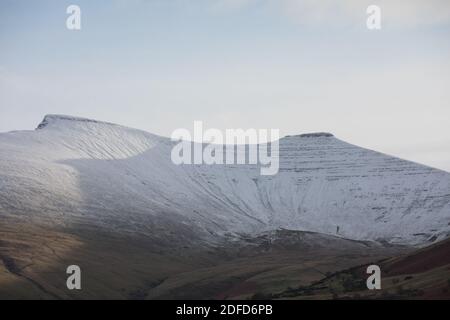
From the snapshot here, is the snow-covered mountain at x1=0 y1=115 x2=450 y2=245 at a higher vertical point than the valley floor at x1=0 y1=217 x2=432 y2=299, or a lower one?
higher

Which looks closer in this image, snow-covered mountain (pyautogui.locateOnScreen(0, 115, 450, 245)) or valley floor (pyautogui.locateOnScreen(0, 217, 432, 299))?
valley floor (pyautogui.locateOnScreen(0, 217, 432, 299))

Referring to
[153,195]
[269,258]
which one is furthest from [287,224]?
[269,258]

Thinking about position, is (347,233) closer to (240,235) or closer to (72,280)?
(240,235)

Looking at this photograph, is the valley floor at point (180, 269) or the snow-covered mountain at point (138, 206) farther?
the snow-covered mountain at point (138, 206)

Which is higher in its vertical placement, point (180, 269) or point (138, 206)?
point (138, 206)

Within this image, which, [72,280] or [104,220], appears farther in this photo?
[104,220]

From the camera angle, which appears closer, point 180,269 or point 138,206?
point 180,269

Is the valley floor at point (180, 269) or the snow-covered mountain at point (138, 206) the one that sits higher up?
the snow-covered mountain at point (138, 206)
